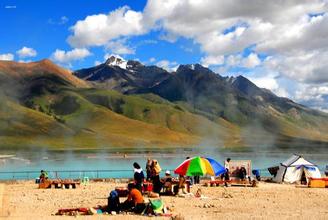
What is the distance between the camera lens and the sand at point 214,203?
25234 millimetres

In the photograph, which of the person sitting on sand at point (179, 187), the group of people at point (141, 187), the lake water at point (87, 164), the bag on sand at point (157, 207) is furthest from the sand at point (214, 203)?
the lake water at point (87, 164)

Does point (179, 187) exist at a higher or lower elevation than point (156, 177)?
lower

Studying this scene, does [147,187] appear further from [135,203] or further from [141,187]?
[135,203]

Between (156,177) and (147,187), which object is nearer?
(147,187)

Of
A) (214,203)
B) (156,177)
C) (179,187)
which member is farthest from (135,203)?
(179,187)

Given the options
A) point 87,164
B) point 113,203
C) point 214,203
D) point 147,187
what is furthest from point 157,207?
point 87,164

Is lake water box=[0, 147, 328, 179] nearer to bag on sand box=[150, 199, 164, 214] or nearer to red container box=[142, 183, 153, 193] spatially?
red container box=[142, 183, 153, 193]

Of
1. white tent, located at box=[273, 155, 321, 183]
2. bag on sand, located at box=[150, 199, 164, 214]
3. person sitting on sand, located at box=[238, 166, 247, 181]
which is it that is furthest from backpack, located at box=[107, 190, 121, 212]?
white tent, located at box=[273, 155, 321, 183]

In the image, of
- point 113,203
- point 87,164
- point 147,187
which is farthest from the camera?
point 87,164

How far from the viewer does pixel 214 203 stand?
30109 millimetres

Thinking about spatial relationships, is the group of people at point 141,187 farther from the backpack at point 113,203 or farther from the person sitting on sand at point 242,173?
the person sitting on sand at point 242,173

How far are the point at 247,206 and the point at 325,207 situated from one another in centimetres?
454

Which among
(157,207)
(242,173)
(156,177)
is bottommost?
(157,207)

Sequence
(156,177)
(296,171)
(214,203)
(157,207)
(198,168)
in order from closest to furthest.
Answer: (157,207) → (214,203) → (156,177) → (198,168) → (296,171)
